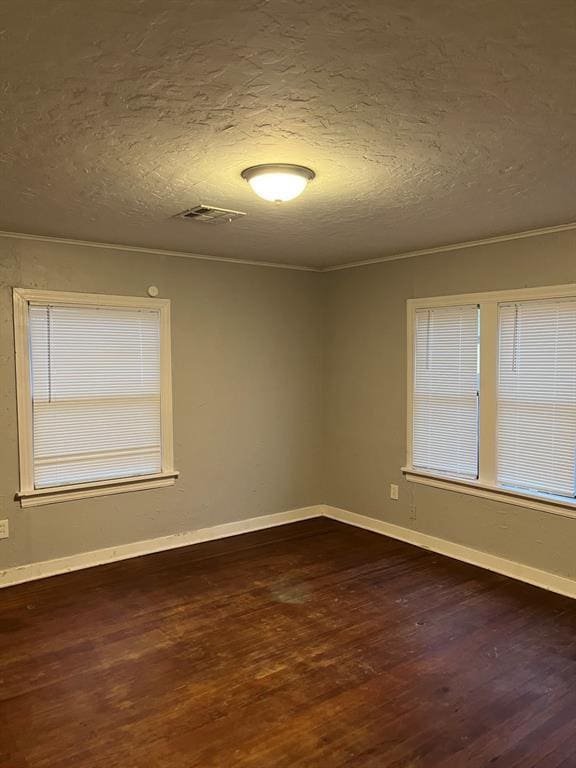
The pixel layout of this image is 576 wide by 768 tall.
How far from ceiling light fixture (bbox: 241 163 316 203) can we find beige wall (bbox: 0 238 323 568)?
2105mm

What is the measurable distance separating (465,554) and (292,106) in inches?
142

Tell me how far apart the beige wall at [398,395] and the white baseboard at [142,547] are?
56cm

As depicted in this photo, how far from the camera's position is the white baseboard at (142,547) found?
405 centimetres

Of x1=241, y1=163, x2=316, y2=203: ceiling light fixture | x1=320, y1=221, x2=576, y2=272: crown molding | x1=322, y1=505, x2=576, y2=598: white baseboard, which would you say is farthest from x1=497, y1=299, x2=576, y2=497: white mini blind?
x1=241, y1=163, x2=316, y2=203: ceiling light fixture

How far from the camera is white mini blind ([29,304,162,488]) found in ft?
13.5

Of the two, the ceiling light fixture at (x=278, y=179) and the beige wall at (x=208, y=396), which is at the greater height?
the ceiling light fixture at (x=278, y=179)

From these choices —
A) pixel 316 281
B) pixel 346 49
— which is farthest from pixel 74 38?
pixel 316 281

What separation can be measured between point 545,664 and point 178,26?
3201 millimetres

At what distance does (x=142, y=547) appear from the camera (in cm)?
457

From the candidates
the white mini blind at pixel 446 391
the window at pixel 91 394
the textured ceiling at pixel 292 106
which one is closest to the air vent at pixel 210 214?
the textured ceiling at pixel 292 106

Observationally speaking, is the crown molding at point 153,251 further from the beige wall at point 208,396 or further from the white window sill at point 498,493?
the white window sill at point 498,493

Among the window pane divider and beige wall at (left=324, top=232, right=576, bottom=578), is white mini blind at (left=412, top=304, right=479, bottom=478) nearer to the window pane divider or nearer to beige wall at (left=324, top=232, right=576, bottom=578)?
the window pane divider

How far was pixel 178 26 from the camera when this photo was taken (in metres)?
1.44

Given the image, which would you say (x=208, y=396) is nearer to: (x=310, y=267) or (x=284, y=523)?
(x=284, y=523)
